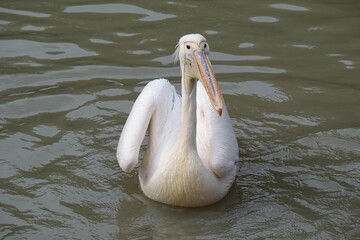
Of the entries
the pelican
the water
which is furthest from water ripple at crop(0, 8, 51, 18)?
the pelican

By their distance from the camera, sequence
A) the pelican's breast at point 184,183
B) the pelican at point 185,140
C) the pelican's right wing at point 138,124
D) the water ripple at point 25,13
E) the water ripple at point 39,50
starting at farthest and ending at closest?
the water ripple at point 25,13 < the water ripple at point 39,50 < the pelican's right wing at point 138,124 < the pelican's breast at point 184,183 < the pelican at point 185,140

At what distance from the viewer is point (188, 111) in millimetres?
4457

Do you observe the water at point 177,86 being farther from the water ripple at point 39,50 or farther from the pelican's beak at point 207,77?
the pelican's beak at point 207,77

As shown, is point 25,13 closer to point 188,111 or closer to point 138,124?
point 138,124

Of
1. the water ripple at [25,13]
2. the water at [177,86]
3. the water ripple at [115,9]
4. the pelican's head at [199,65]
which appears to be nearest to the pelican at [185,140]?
the pelican's head at [199,65]

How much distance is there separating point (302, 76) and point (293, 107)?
2.00 feet

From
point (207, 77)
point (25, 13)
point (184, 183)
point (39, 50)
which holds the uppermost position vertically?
point (207, 77)

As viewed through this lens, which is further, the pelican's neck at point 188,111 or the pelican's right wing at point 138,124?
the pelican's right wing at point 138,124

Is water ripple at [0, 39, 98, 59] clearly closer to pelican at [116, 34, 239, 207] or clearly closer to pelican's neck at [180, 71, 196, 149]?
pelican at [116, 34, 239, 207]

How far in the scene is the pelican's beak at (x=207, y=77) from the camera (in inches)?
164

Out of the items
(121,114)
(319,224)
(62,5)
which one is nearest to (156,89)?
(121,114)

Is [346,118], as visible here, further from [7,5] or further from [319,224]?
[7,5]

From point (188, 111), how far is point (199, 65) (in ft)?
1.06

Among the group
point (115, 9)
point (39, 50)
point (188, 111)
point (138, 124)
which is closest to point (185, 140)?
point (188, 111)
